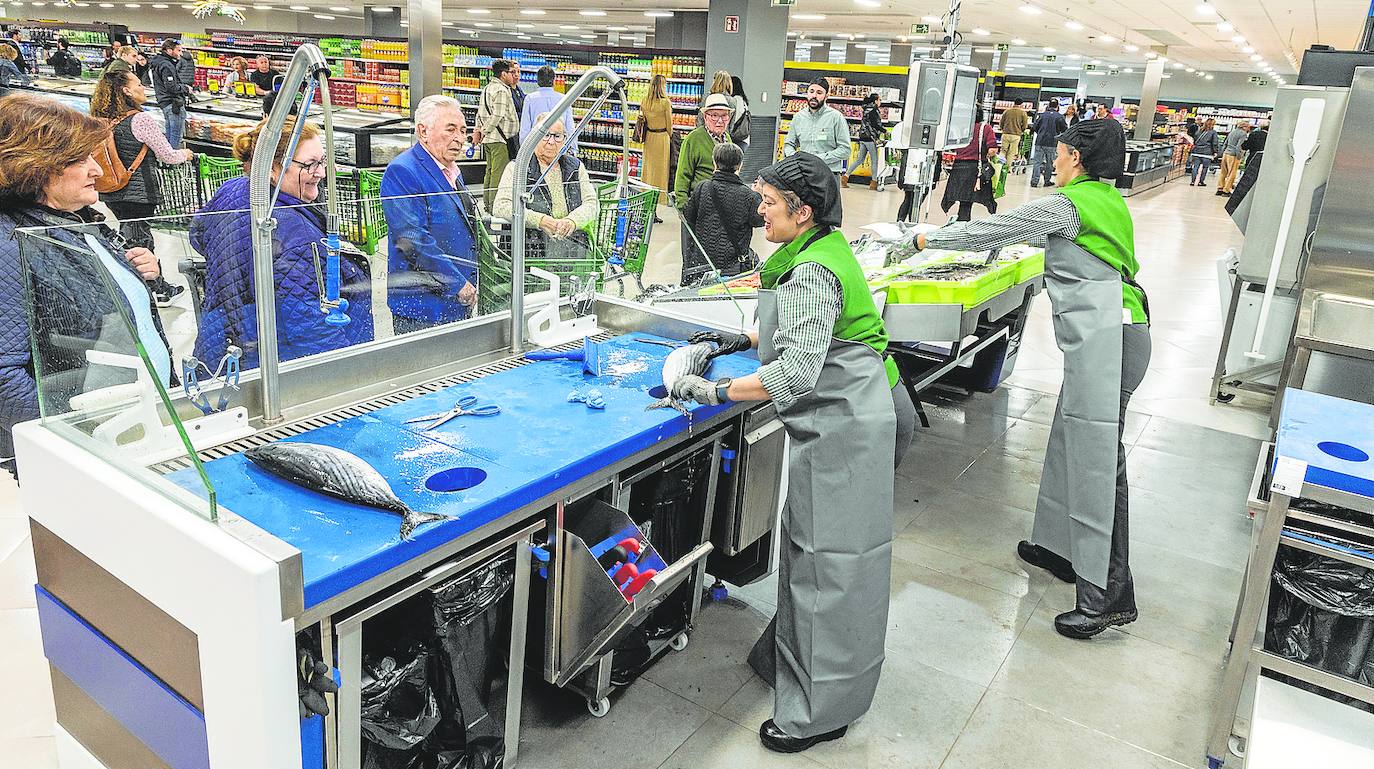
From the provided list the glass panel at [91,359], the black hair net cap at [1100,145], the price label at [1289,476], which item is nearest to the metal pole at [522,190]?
the glass panel at [91,359]

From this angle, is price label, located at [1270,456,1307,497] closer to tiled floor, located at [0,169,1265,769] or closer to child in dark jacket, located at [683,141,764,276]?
tiled floor, located at [0,169,1265,769]

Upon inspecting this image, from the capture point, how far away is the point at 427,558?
1.79 metres

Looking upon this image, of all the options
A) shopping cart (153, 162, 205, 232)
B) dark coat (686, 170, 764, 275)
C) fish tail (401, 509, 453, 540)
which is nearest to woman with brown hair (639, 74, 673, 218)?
shopping cart (153, 162, 205, 232)

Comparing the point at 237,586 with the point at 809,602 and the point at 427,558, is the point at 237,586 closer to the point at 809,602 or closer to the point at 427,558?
the point at 427,558

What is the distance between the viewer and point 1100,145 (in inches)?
120

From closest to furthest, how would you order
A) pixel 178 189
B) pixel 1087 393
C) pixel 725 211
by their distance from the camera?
pixel 1087 393 → pixel 725 211 → pixel 178 189

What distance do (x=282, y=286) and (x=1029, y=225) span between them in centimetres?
228

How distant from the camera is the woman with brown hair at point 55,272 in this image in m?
1.76

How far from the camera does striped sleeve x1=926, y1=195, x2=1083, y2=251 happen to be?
121 inches

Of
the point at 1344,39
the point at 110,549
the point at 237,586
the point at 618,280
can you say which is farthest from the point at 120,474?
the point at 1344,39

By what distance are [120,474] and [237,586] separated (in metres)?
0.46

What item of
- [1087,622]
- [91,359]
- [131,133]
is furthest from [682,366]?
[131,133]

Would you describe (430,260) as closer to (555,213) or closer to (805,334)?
(555,213)

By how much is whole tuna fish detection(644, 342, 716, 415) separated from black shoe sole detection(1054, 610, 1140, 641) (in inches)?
63.8
